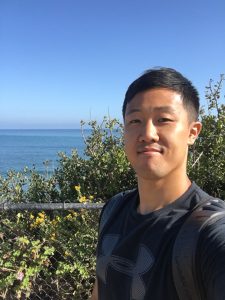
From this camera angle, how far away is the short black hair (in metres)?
1.41

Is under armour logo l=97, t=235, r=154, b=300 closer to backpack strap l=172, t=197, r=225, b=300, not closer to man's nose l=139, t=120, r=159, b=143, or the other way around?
backpack strap l=172, t=197, r=225, b=300

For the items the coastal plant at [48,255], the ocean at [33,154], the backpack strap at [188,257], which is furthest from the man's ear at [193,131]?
the ocean at [33,154]

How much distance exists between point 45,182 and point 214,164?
207 cm

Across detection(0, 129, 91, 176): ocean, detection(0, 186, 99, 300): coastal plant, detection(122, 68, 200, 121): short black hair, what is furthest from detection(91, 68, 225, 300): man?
detection(0, 129, 91, 176): ocean

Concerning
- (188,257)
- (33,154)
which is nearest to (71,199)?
(188,257)

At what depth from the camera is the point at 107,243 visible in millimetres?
1451

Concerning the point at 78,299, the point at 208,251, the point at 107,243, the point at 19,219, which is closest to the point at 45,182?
the point at 19,219

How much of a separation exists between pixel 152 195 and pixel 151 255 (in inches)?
10.1

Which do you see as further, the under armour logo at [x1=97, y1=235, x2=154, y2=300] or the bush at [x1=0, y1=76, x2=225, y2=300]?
the bush at [x1=0, y1=76, x2=225, y2=300]

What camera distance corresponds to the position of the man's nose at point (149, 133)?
135 centimetres

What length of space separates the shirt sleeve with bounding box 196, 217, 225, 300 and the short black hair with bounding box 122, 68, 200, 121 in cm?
53

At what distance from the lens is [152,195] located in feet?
4.56

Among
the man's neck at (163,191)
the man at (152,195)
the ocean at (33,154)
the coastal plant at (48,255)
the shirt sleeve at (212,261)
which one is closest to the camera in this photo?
the shirt sleeve at (212,261)

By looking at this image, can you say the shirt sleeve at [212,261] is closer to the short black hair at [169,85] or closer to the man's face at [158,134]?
the man's face at [158,134]
